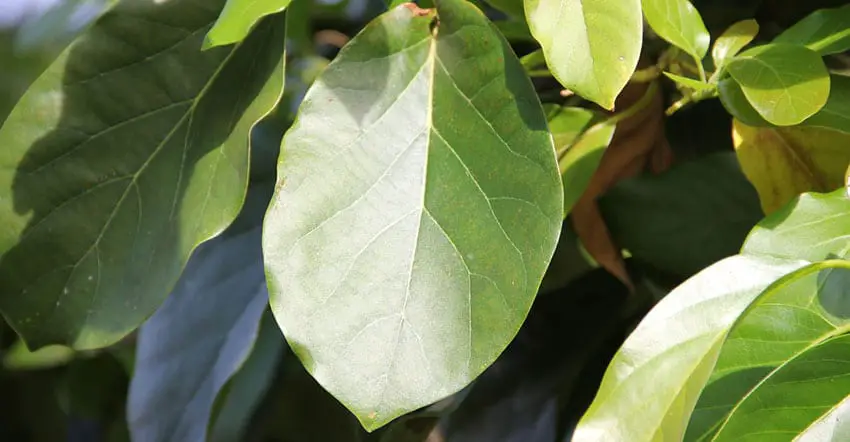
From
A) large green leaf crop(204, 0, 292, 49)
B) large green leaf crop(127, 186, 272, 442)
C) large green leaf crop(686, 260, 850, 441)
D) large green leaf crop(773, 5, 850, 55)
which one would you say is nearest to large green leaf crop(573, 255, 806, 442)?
large green leaf crop(686, 260, 850, 441)

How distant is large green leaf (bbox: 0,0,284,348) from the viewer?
18.5 inches

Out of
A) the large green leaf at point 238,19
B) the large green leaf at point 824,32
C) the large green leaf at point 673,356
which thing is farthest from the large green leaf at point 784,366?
the large green leaf at point 238,19

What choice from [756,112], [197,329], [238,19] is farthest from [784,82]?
[197,329]

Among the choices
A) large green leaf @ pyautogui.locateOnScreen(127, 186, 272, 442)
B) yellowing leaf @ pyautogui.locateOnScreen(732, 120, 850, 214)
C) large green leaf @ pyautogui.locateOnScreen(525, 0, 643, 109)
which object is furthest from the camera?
large green leaf @ pyautogui.locateOnScreen(127, 186, 272, 442)

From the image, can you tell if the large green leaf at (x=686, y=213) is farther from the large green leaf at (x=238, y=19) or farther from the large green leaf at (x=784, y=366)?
the large green leaf at (x=238, y=19)

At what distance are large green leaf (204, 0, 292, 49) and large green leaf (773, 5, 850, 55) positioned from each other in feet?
0.85

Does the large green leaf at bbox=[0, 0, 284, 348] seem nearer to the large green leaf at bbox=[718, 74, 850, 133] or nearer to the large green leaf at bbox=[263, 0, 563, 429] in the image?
the large green leaf at bbox=[263, 0, 563, 429]

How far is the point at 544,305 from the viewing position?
610 millimetres

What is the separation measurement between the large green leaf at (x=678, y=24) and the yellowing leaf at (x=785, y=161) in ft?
0.26

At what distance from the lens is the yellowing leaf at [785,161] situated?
474mm

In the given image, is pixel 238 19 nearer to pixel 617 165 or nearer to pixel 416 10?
pixel 416 10

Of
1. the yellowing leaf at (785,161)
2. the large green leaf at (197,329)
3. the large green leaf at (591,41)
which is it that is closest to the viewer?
the large green leaf at (591,41)

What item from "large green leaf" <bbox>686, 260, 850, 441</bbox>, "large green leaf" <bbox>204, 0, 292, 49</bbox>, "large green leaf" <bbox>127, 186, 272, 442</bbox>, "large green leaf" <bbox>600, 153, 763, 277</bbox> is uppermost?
"large green leaf" <bbox>204, 0, 292, 49</bbox>

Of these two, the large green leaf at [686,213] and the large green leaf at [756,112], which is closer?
the large green leaf at [756,112]
